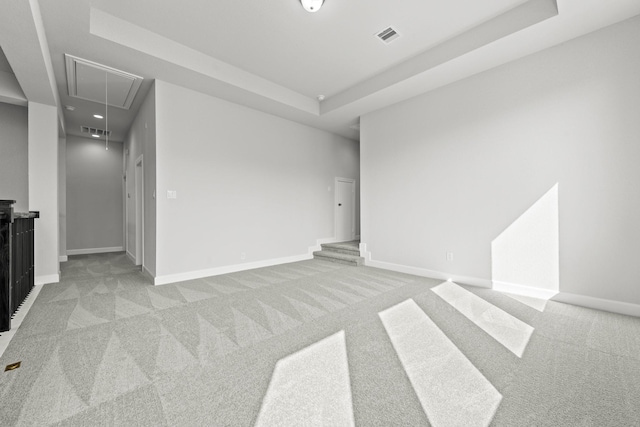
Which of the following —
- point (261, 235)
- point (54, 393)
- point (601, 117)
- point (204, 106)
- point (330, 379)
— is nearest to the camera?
point (54, 393)

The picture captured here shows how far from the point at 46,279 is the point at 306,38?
5.25 m

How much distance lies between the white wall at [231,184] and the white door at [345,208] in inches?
16.9

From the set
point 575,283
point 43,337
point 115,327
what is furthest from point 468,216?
point 43,337

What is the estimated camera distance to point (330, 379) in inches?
68.9

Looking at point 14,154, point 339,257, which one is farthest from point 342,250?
point 14,154

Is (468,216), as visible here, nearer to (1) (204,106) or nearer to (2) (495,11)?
(2) (495,11)

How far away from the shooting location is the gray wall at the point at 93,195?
265 inches

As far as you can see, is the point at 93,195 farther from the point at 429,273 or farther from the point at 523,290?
the point at 523,290

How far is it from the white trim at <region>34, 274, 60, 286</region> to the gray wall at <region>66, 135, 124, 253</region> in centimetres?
331

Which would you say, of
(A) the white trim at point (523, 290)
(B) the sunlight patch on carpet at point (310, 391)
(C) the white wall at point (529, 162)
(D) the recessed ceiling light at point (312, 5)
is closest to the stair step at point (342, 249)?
(C) the white wall at point (529, 162)

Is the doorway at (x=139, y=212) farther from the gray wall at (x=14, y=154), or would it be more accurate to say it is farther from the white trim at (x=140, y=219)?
the gray wall at (x=14, y=154)

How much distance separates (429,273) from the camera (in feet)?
14.8

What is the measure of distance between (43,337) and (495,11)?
564 cm

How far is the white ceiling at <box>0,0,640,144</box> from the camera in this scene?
2922 millimetres
